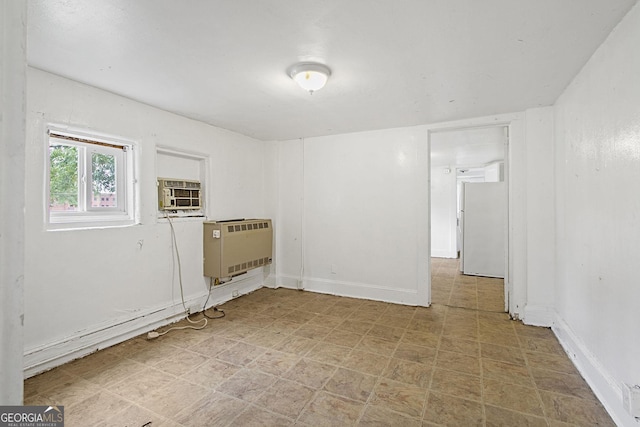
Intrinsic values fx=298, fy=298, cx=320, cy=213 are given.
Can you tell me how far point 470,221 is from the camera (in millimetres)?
5477

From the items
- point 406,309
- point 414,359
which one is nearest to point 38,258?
point 414,359

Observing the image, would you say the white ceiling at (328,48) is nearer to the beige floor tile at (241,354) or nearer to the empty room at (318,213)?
the empty room at (318,213)

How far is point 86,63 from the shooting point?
2156 mm

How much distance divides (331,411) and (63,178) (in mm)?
2777

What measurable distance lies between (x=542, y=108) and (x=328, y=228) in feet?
9.34

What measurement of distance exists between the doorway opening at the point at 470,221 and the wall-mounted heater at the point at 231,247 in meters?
2.53

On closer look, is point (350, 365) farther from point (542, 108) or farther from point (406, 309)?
point (542, 108)

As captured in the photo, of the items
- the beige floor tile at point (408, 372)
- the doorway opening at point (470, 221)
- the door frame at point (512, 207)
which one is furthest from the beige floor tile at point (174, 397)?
the door frame at point (512, 207)

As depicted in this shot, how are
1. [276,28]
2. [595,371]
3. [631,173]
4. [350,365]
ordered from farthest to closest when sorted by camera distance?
[350,365] → [595,371] → [276,28] → [631,173]

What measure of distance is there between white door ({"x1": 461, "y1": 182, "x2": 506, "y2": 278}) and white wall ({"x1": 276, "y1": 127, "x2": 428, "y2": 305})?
226 cm

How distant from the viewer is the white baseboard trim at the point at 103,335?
221cm

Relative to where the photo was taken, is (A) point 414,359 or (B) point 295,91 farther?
(B) point 295,91

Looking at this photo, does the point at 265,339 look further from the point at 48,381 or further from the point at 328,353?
the point at 48,381

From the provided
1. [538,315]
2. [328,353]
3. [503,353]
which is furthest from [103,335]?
[538,315]
